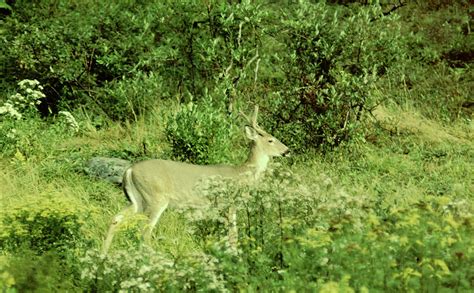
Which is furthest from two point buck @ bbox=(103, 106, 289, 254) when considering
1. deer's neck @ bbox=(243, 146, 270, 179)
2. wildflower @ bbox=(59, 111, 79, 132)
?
wildflower @ bbox=(59, 111, 79, 132)

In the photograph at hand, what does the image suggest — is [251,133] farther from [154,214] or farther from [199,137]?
[154,214]

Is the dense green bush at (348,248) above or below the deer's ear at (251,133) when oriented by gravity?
above

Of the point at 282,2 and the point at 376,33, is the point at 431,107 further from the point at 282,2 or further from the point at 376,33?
the point at 282,2

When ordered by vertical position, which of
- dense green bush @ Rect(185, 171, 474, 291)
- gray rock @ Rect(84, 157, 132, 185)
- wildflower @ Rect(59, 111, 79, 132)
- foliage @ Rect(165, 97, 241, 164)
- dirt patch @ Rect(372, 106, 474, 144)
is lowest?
wildflower @ Rect(59, 111, 79, 132)

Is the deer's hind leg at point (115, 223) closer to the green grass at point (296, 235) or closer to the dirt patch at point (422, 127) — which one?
the green grass at point (296, 235)

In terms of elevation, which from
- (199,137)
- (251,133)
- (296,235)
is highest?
(296,235)

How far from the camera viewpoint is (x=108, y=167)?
12.7 m

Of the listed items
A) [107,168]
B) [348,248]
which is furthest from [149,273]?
[107,168]

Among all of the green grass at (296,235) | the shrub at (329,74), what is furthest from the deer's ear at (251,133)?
the shrub at (329,74)

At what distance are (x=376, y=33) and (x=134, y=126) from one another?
4.28m

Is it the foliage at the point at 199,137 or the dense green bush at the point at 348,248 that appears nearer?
the dense green bush at the point at 348,248

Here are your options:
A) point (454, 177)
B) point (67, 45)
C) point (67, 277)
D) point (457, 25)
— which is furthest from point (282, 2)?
point (67, 277)

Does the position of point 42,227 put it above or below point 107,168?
above

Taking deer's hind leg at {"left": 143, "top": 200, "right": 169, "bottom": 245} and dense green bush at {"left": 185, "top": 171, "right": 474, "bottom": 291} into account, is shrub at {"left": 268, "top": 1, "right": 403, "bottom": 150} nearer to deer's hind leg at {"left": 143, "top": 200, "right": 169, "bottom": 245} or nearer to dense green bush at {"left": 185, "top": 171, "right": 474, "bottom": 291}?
deer's hind leg at {"left": 143, "top": 200, "right": 169, "bottom": 245}
